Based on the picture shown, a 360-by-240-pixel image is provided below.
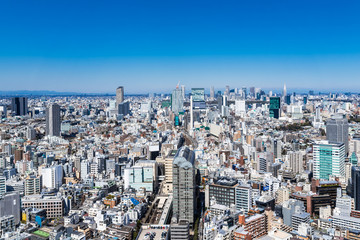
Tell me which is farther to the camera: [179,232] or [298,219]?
[298,219]

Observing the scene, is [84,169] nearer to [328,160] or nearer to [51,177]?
[51,177]

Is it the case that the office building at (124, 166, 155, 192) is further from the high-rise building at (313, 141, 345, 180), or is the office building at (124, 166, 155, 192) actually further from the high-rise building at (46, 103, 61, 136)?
the high-rise building at (46, 103, 61, 136)

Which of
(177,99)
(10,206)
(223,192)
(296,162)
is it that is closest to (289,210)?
(223,192)

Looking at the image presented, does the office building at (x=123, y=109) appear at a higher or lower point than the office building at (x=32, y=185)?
higher

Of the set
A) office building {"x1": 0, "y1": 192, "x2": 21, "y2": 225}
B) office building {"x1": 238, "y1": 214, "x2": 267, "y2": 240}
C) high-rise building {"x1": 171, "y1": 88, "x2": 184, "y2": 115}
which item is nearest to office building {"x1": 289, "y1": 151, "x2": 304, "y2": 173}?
office building {"x1": 238, "y1": 214, "x2": 267, "y2": 240}

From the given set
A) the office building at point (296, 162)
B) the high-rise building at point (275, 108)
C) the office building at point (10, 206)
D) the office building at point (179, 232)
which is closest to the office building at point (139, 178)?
the office building at point (10, 206)

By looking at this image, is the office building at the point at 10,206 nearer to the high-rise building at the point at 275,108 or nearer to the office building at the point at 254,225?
the office building at the point at 254,225

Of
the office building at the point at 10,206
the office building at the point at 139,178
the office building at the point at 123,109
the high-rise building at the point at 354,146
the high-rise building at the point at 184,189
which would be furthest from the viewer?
the office building at the point at 123,109

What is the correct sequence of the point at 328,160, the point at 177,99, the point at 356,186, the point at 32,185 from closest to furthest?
the point at 356,186 < the point at 32,185 < the point at 328,160 < the point at 177,99
